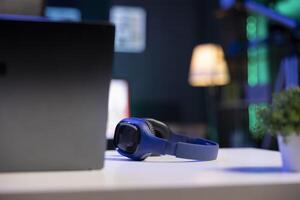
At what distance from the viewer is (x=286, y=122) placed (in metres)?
0.52

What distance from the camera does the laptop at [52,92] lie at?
0.49 metres

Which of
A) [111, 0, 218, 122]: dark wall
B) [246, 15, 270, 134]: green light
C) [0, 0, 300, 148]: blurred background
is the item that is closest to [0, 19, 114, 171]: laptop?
[246, 15, 270, 134]: green light

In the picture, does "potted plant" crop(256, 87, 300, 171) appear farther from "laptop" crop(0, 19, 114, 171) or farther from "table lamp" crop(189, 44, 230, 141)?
"table lamp" crop(189, 44, 230, 141)

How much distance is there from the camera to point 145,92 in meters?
4.71

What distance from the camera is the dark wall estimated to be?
469cm

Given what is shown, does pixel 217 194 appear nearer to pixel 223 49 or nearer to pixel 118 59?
pixel 223 49

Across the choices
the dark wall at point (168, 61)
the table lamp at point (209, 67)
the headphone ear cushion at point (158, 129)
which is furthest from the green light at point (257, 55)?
the headphone ear cushion at point (158, 129)

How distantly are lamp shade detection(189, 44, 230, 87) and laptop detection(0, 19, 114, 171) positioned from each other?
3561 mm

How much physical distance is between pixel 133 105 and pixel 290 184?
4177mm

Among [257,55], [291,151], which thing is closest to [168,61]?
[257,55]

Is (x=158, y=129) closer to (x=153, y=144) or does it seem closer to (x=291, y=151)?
(x=153, y=144)

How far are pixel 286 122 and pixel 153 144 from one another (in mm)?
233

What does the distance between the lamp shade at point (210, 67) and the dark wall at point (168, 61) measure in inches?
24.9

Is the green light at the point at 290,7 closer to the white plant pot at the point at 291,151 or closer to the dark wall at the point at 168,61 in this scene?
the dark wall at the point at 168,61
